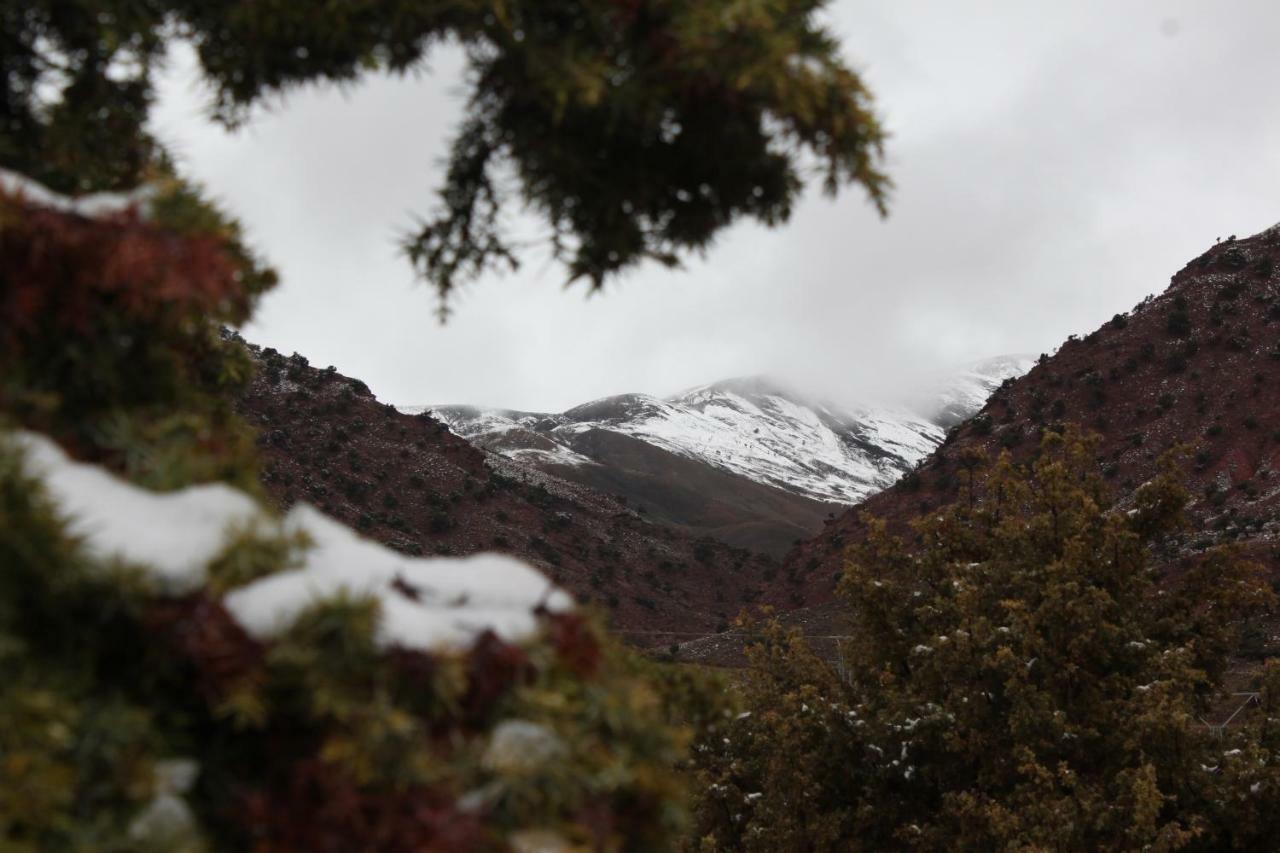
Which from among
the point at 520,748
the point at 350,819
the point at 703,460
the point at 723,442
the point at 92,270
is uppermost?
the point at 723,442

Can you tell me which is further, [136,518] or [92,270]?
[92,270]

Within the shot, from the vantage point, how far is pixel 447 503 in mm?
40312

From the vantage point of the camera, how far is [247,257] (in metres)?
2.73

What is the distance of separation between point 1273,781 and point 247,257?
9743mm

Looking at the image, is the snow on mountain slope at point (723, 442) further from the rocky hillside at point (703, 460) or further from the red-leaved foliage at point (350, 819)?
the red-leaved foliage at point (350, 819)

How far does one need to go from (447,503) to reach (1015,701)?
33513mm

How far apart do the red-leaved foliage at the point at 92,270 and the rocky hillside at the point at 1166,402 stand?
32.9 meters

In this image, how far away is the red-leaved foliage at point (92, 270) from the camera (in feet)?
6.34

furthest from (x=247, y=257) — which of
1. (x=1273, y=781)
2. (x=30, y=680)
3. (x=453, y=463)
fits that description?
(x=453, y=463)

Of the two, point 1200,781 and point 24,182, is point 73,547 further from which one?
point 1200,781

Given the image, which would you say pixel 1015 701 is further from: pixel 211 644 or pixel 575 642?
pixel 211 644

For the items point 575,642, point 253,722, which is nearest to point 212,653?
point 253,722

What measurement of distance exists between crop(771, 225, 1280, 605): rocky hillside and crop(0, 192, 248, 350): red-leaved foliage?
3294cm

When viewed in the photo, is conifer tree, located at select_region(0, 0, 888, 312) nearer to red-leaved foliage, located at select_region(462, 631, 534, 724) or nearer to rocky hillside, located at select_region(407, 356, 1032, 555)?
red-leaved foliage, located at select_region(462, 631, 534, 724)
